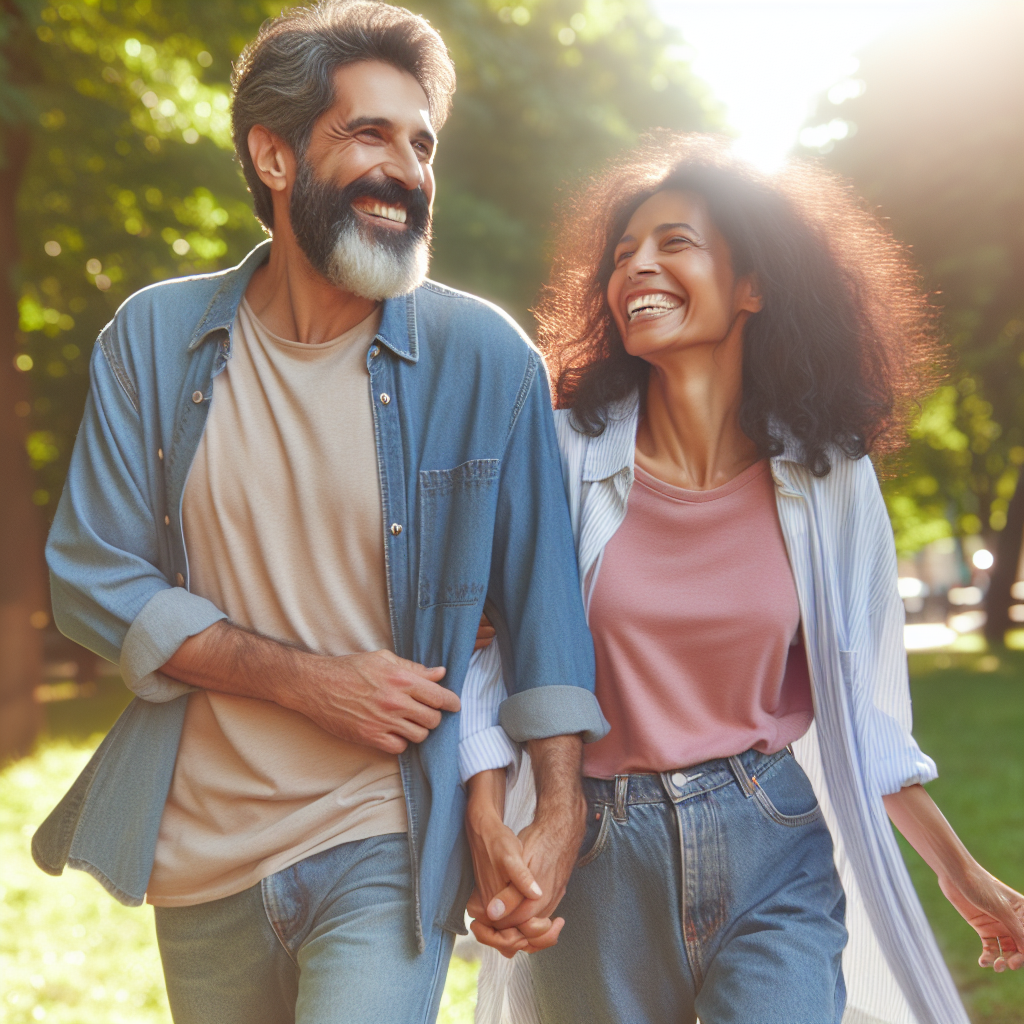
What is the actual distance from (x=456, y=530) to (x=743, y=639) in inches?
28.1

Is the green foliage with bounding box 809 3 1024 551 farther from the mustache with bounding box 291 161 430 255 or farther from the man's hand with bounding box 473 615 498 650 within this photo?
the mustache with bounding box 291 161 430 255

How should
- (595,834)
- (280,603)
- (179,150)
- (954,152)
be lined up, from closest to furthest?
(280,603) → (595,834) → (179,150) → (954,152)

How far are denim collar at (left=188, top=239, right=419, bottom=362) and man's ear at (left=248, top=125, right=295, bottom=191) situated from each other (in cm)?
21

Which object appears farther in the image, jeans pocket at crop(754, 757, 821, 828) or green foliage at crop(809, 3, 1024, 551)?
green foliage at crop(809, 3, 1024, 551)

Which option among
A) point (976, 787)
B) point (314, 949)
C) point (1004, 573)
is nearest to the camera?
point (314, 949)

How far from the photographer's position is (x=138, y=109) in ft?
38.2

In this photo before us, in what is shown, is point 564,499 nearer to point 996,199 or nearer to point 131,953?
point 131,953

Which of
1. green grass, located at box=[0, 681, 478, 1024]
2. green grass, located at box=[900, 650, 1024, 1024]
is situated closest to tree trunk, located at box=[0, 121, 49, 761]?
green grass, located at box=[0, 681, 478, 1024]

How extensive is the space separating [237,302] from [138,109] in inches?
385

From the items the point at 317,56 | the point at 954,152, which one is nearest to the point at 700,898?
the point at 317,56

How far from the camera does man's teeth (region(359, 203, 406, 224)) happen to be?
2760 millimetres

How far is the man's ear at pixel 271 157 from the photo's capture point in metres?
2.84

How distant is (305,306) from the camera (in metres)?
2.81

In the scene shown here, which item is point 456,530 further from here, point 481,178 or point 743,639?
point 481,178
